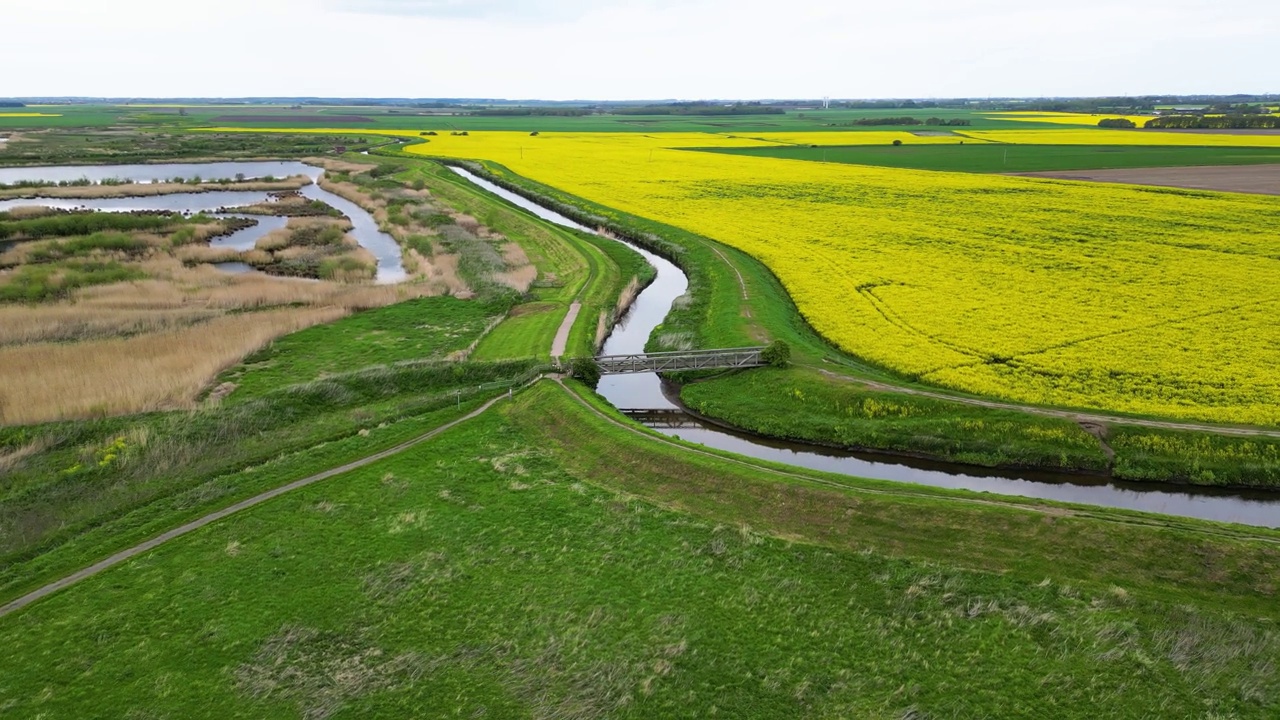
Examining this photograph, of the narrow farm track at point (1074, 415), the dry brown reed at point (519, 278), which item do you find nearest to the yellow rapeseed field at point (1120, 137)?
the dry brown reed at point (519, 278)

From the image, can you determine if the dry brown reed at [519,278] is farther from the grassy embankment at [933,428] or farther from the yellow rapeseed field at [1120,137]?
the yellow rapeseed field at [1120,137]

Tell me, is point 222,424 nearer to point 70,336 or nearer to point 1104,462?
point 70,336

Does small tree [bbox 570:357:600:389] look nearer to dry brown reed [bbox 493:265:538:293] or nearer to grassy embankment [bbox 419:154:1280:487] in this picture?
grassy embankment [bbox 419:154:1280:487]

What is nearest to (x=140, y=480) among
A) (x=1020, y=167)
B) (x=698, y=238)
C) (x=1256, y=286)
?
(x=698, y=238)

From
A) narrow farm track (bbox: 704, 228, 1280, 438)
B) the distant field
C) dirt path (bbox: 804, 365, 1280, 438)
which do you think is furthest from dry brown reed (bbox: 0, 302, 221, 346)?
the distant field

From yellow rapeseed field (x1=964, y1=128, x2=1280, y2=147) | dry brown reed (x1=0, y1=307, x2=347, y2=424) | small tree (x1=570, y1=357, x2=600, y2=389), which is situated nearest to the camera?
dry brown reed (x1=0, y1=307, x2=347, y2=424)

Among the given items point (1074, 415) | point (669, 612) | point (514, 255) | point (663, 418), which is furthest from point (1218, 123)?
point (669, 612)

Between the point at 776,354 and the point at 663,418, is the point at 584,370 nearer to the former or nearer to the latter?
the point at 663,418
